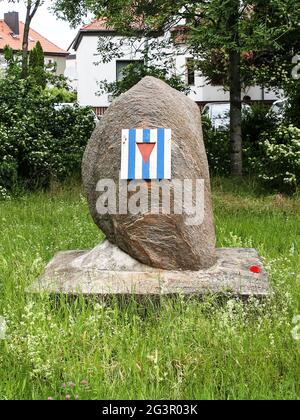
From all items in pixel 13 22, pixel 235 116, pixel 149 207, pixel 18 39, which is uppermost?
pixel 13 22

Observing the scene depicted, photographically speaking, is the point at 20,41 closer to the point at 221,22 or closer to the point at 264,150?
the point at 264,150

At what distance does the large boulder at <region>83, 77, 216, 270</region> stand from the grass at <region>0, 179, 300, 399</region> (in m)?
0.57

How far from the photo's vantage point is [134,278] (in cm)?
502

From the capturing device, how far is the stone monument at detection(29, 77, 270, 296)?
5.09 meters

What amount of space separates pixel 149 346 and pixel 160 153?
1703 mm

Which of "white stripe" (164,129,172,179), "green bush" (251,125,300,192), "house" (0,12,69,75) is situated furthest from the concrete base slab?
"house" (0,12,69,75)

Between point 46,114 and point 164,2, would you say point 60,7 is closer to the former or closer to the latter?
point 46,114

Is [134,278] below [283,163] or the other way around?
below

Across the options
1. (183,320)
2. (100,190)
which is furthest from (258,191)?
(183,320)

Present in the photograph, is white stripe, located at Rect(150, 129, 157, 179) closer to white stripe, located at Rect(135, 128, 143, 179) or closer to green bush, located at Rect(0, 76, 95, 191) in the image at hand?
white stripe, located at Rect(135, 128, 143, 179)

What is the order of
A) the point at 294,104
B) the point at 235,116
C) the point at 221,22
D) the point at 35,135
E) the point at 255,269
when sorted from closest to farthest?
1. the point at 255,269
2. the point at 221,22
3. the point at 35,135
4. the point at 235,116
5. the point at 294,104

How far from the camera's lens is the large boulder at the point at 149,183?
16.8ft

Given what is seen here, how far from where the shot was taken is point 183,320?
169 inches

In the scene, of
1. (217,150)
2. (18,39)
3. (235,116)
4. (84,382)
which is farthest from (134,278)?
(18,39)
